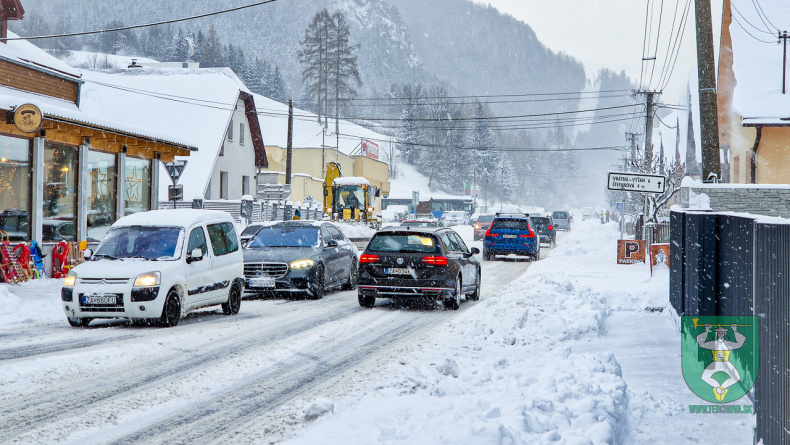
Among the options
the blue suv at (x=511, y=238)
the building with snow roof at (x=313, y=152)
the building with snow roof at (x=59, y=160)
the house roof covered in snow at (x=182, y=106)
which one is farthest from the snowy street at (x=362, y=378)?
the building with snow roof at (x=313, y=152)

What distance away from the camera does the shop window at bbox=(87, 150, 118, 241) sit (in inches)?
821

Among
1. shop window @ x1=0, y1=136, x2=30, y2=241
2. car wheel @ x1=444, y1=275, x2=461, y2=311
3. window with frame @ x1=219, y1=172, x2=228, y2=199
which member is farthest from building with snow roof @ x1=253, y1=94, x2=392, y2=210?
car wheel @ x1=444, y1=275, x2=461, y2=311

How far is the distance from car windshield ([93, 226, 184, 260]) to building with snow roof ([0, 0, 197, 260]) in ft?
18.9

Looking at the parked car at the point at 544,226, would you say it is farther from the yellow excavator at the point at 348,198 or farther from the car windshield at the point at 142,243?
the car windshield at the point at 142,243

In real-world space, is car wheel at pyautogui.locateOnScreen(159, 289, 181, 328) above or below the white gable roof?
below

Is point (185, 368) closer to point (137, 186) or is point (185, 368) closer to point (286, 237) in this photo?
point (286, 237)

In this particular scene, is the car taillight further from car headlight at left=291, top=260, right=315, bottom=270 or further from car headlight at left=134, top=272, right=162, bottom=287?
car headlight at left=134, top=272, right=162, bottom=287

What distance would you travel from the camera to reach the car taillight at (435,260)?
13852 millimetres

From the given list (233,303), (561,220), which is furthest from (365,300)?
(561,220)

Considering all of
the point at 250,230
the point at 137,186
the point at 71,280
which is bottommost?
the point at 71,280

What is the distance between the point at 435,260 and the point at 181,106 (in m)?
36.9

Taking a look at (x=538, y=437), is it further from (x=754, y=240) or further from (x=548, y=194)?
(x=548, y=194)

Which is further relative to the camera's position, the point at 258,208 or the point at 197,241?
the point at 258,208

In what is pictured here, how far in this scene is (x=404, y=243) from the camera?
14242 millimetres
